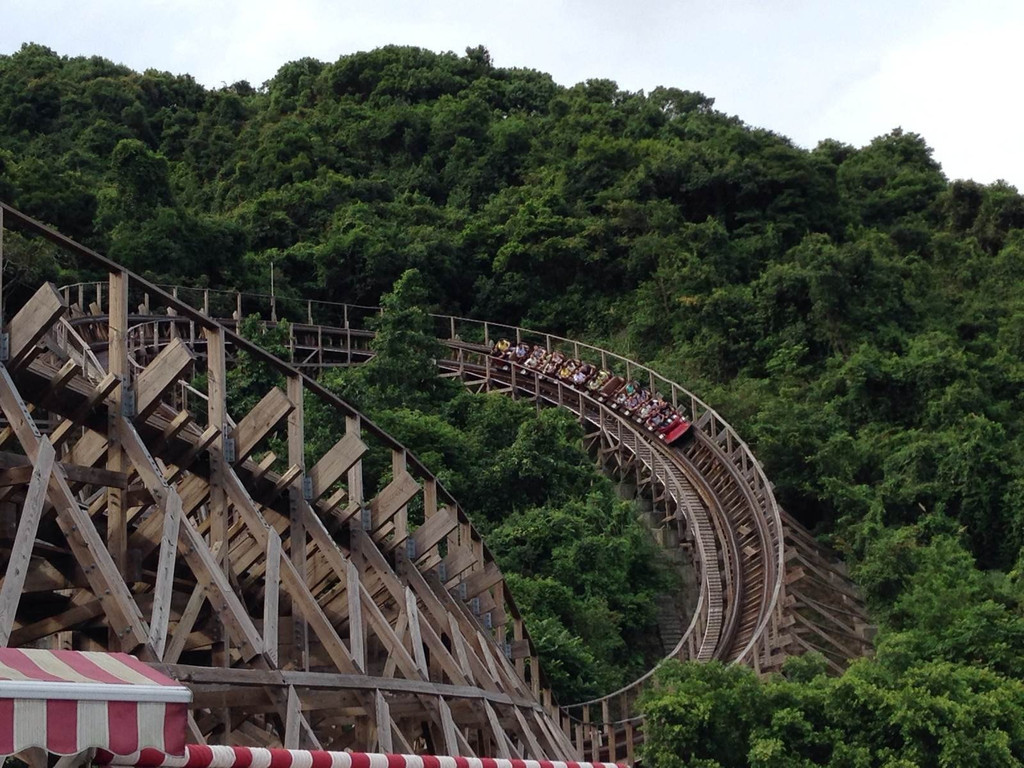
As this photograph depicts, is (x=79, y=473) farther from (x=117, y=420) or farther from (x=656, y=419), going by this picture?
(x=656, y=419)

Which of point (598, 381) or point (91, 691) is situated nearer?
point (91, 691)

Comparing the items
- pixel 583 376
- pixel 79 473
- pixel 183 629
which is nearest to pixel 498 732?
pixel 183 629

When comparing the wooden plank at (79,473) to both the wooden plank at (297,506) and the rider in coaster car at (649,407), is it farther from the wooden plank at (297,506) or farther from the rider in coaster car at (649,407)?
the rider in coaster car at (649,407)

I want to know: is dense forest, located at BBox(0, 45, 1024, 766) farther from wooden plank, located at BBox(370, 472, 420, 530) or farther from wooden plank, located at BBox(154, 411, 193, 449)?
wooden plank, located at BBox(154, 411, 193, 449)

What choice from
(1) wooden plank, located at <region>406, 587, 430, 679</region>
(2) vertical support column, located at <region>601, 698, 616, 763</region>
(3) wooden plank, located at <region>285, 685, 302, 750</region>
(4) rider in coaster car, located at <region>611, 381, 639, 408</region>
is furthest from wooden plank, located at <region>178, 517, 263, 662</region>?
(4) rider in coaster car, located at <region>611, 381, 639, 408</region>

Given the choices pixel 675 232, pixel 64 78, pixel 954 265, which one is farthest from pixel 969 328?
pixel 64 78

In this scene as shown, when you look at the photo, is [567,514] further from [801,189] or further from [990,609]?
[801,189]
